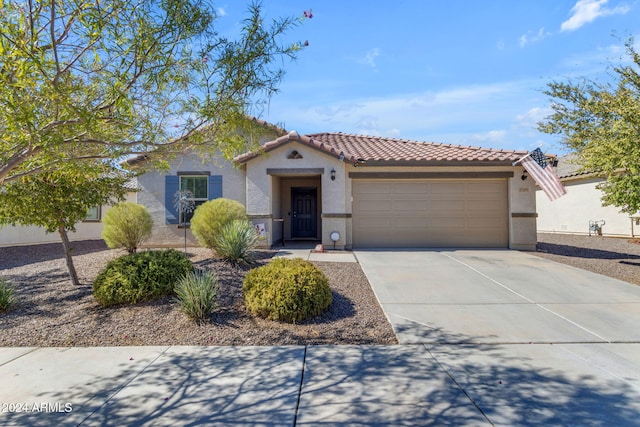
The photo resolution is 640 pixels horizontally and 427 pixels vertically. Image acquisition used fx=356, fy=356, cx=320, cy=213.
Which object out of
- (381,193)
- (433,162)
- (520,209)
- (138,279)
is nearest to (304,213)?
(381,193)

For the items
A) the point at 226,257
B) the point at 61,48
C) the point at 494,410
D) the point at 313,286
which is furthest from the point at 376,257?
the point at 61,48

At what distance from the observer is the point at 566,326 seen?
17.2ft

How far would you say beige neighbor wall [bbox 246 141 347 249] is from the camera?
1177 cm

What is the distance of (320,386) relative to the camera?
11.7 ft

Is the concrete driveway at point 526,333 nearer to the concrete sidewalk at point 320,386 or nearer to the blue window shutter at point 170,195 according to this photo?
the concrete sidewalk at point 320,386

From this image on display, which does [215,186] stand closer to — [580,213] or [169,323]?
[169,323]

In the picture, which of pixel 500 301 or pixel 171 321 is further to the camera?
pixel 500 301

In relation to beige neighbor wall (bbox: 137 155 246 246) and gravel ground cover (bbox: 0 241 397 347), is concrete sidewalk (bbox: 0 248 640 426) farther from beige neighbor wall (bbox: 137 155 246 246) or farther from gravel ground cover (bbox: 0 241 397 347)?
beige neighbor wall (bbox: 137 155 246 246)

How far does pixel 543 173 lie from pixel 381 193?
494cm

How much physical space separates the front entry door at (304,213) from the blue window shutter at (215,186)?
3.39 m

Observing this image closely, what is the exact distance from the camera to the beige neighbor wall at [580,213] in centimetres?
1698

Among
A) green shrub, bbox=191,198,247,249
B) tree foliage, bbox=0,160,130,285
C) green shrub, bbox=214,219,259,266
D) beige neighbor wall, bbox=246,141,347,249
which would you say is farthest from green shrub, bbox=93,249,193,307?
beige neighbor wall, bbox=246,141,347,249

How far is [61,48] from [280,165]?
26.1 feet

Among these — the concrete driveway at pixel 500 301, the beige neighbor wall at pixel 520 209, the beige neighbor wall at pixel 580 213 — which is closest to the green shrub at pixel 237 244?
the concrete driveway at pixel 500 301
